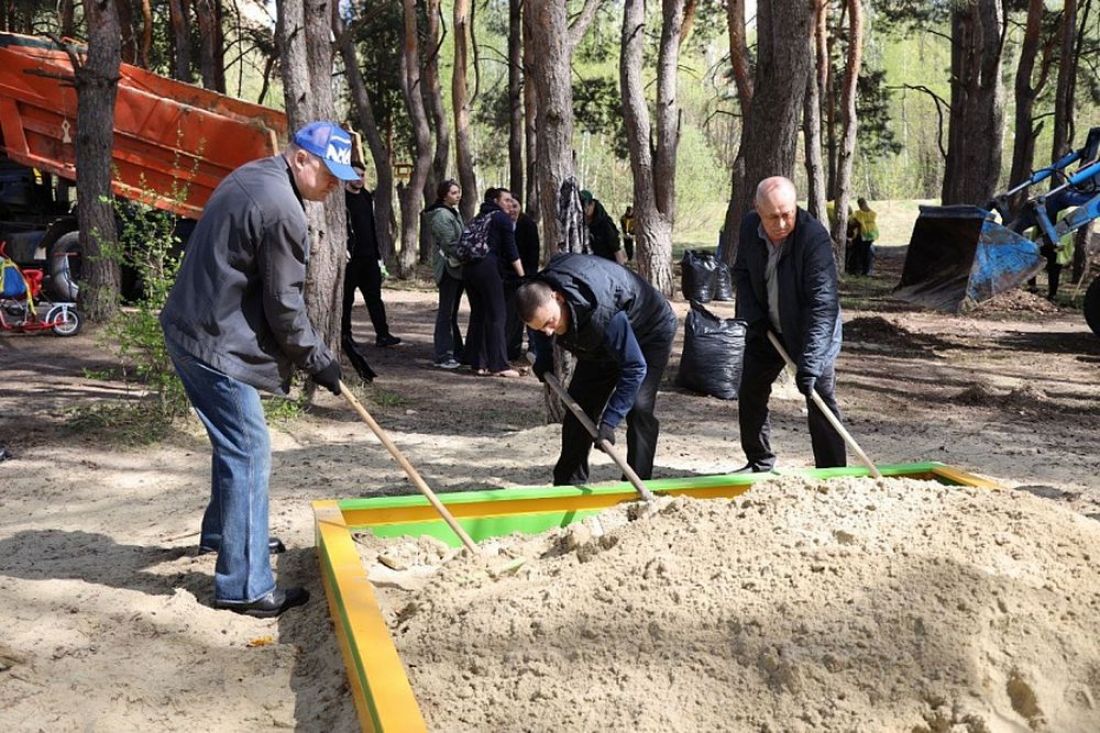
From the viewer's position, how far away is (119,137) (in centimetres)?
1337

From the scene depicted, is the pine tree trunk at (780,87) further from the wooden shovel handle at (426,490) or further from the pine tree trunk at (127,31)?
the pine tree trunk at (127,31)

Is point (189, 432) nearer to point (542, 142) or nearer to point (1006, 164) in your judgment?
point (542, 142)

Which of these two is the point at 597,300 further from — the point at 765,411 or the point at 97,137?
the point at 97,137

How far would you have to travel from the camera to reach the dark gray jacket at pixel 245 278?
3826 millimetres

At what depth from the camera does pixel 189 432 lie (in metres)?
7.05

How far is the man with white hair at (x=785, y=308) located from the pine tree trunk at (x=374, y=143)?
1402 centimetres

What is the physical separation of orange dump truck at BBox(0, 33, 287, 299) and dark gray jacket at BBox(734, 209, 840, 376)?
29.5 ft

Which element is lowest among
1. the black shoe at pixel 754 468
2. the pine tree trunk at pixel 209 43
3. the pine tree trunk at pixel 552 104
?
the black shoe at pixel 754 468

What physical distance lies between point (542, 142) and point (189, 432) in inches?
121

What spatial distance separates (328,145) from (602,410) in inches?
86.2

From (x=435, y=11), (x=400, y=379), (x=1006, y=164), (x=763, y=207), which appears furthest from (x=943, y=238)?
(x=1006, y=164)

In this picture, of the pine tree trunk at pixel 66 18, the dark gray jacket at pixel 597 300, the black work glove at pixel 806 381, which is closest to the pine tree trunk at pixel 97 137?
the dark gray jacket at pixel 597 300

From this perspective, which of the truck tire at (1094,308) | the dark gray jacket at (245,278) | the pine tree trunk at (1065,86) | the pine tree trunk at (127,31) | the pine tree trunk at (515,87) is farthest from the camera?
the pine tree trunk at (515,87)

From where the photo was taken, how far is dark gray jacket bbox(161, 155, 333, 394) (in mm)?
3826
